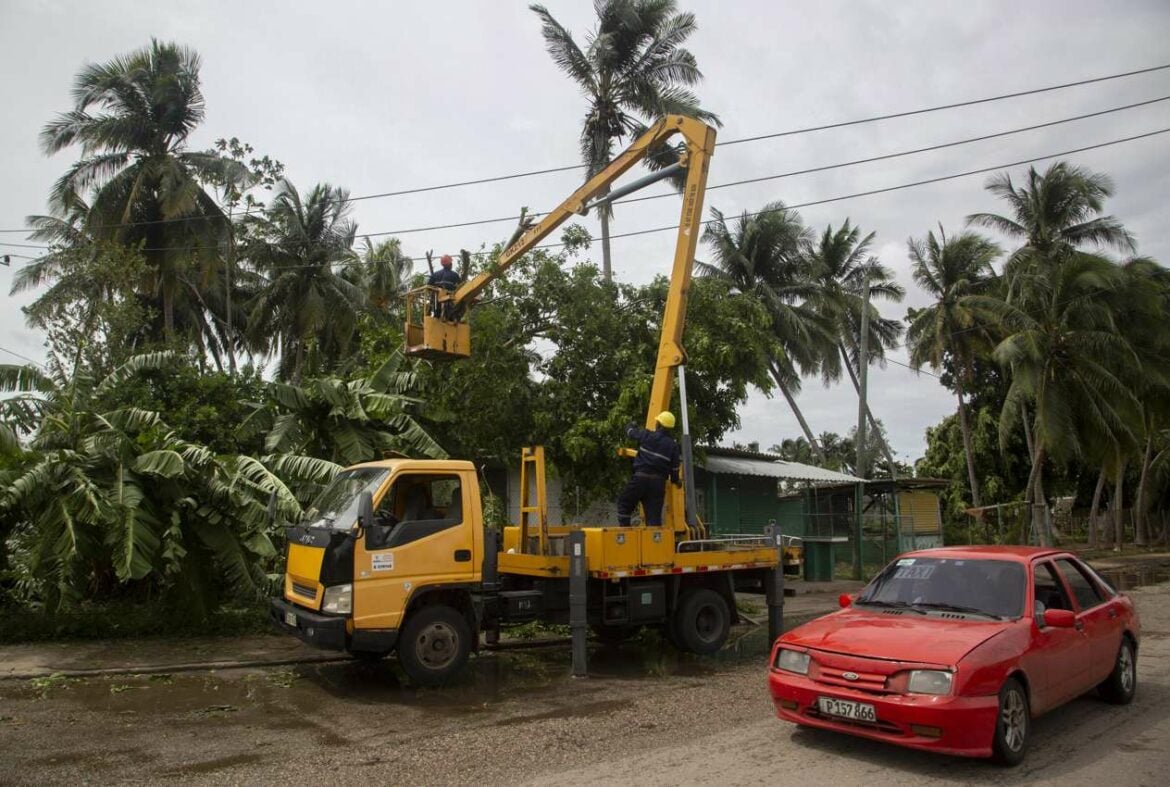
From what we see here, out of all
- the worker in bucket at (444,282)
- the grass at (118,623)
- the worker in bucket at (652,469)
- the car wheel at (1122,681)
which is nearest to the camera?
the car wheel at (1122,681)

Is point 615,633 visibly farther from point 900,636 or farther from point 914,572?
point 900,636

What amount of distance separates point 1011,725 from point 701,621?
517cm

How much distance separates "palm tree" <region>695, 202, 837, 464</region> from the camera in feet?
106

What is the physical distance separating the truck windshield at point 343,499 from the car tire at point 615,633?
3.87 meters

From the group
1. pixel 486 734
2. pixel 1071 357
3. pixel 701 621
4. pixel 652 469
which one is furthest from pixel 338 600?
pixel 1071 357

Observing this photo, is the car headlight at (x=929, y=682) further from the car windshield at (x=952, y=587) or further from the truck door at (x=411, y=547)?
the truck door at (x=411, y=547)

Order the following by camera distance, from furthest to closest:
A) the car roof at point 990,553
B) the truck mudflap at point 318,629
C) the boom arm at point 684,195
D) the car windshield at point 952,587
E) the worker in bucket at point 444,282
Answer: the worker in bucket at point 444,282 < the boom arm at point 684,195 < the truck mudflap at point 318,629 < the car roof at point 990,553 < the car windshield at point 952,587

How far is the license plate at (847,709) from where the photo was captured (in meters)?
5.50

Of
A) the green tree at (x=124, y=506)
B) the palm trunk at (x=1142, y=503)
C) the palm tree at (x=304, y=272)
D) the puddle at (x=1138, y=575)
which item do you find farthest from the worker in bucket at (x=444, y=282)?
the palm trunk at (x=1142, y=503)

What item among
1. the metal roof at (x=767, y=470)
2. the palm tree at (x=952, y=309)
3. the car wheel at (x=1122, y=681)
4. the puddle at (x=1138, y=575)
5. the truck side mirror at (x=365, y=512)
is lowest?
the puddle at (x=1138, y=575)

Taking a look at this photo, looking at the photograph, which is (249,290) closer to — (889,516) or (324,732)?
(889,516)

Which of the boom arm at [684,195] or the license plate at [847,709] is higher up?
the boom arm at [684,195]

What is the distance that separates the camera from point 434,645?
333 inches

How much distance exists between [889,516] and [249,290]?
27572 mm
